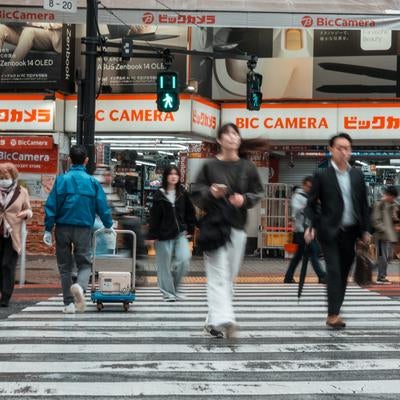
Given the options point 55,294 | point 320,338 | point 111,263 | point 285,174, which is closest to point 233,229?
point 320,338

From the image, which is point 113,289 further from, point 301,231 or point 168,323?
point 301,231

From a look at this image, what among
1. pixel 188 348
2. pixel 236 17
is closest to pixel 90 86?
pixel 236 17

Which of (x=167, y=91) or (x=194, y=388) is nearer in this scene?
(x=194, y=388)

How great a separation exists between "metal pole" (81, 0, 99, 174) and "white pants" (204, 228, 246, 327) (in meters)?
5.82

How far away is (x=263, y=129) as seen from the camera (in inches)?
748

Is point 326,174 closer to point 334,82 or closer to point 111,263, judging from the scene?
point 111,263

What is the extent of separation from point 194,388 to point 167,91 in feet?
33.1

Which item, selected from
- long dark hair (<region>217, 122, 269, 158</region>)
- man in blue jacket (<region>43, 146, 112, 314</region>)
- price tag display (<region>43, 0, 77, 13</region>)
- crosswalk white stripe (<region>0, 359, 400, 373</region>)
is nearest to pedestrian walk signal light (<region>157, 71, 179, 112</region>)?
price tag display (<region>43, 0, 77, 13</region>)

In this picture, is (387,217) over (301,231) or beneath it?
over

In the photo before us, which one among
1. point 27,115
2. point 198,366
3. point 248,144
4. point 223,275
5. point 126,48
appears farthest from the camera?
point 27,115

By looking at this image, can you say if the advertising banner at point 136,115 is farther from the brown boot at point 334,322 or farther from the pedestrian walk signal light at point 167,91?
the brown boot at point 334,322

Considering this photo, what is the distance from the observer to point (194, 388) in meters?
5.05

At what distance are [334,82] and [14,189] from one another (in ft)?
38.3

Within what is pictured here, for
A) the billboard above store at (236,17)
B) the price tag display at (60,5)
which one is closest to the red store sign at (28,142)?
the billboard above store at (236,17)
